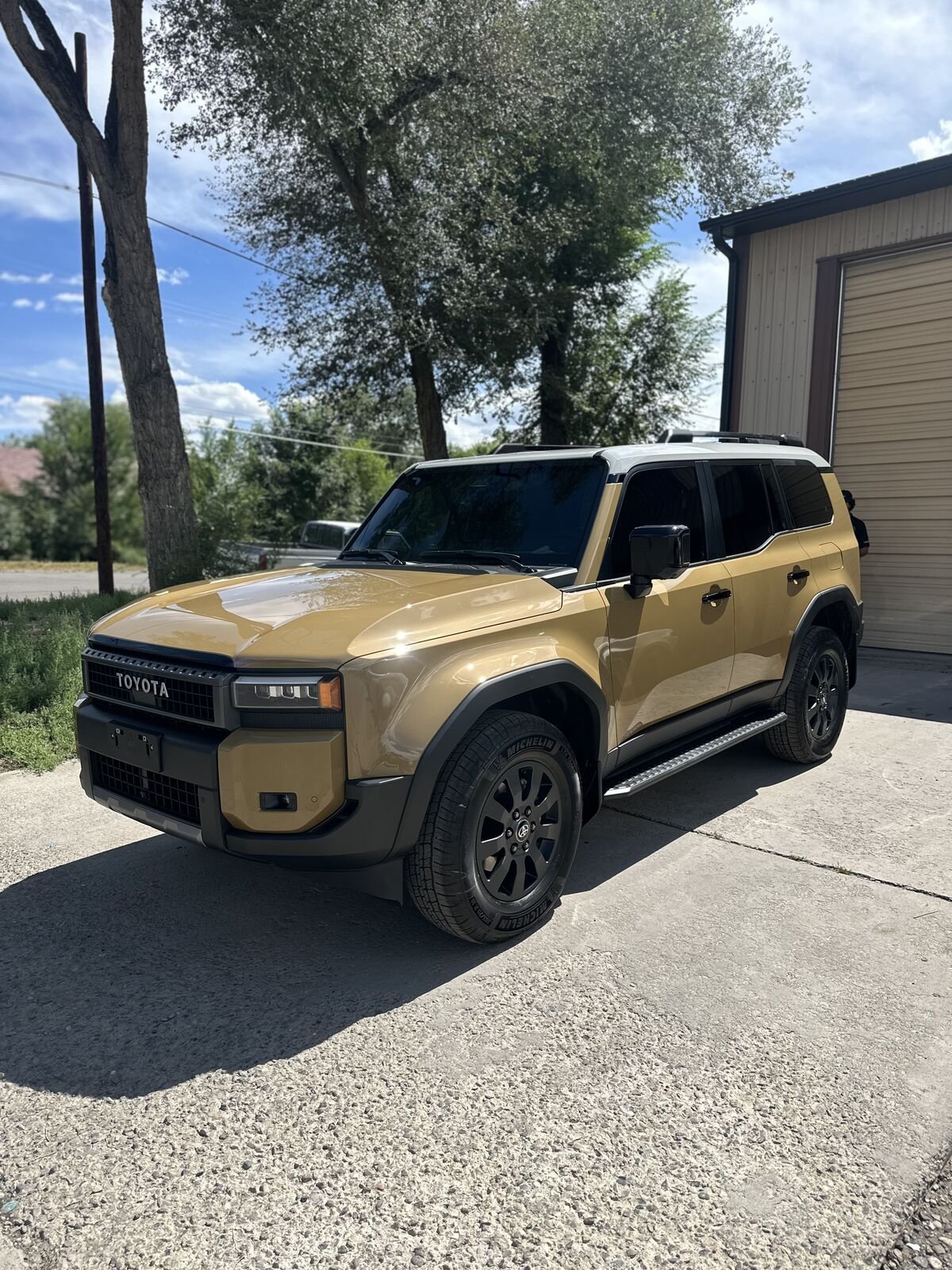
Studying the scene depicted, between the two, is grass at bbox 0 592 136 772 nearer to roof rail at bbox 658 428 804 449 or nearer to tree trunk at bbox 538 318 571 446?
roof rail at bbox 658 428 804 449

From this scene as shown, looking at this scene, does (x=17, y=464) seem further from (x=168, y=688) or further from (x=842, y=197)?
(x=168, y=688)

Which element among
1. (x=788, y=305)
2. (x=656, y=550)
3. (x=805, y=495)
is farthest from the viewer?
(x=788, y=305)

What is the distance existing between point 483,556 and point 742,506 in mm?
1657

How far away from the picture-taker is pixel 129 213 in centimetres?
993

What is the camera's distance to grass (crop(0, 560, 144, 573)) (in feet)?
105

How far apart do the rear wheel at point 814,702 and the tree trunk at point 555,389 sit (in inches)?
542

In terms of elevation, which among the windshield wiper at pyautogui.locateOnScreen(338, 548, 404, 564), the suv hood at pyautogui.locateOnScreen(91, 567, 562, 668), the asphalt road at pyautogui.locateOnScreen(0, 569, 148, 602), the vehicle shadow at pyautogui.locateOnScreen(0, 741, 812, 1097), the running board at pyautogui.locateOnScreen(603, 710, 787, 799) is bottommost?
the asphalt road at pyautogui.locateOnScreen(0, 569, 148, 602)

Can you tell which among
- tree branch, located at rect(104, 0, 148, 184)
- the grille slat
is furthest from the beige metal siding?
the grille slat

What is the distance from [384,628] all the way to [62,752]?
390 cm

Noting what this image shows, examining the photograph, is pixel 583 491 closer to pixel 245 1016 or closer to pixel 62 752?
pixel 245 1016

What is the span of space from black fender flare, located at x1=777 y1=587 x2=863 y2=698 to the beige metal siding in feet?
18.2

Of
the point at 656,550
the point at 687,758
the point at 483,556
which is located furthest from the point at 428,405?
the point at 656,550

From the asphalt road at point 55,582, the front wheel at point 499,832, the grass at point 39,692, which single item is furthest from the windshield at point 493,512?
the asphalt road at point 55,582

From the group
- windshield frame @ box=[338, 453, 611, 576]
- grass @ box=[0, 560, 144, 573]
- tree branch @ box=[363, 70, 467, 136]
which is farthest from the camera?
grass @ box=[0, 560, 144, 573]
